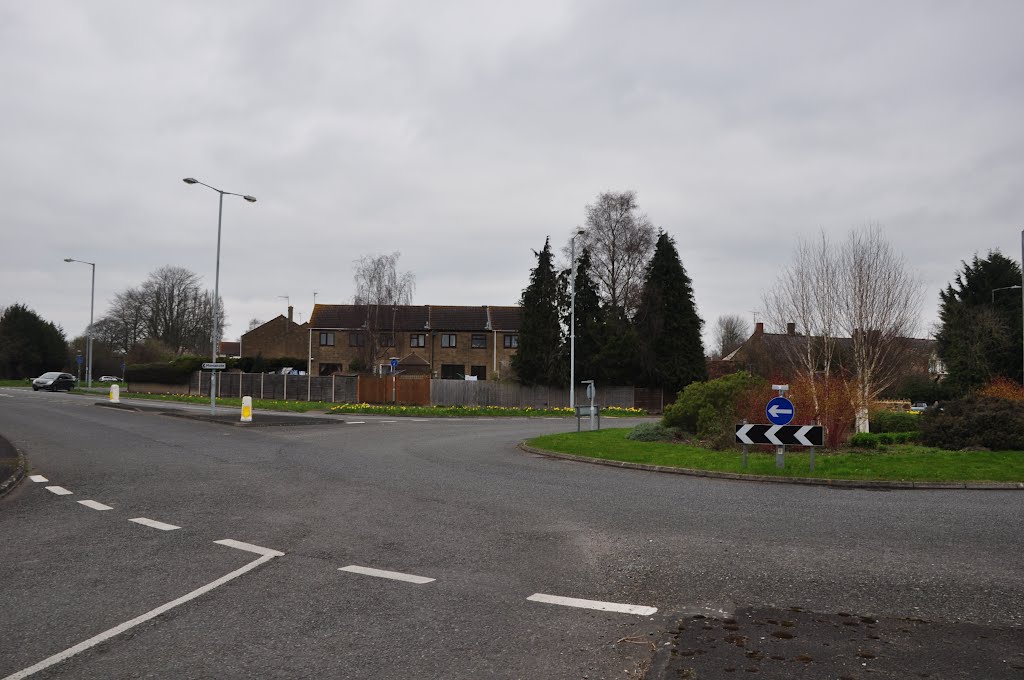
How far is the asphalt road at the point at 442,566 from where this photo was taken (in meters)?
4.48

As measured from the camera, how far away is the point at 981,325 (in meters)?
40.0

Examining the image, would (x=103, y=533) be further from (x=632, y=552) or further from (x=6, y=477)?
(x=632, y=552)

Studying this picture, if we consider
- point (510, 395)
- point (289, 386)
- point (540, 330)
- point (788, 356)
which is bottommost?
point (510, 395)

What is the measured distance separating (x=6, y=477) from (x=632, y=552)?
32.9 feet

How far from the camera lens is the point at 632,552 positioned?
7.16m

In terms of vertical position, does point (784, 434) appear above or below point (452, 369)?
below

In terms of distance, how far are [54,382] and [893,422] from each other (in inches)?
2363

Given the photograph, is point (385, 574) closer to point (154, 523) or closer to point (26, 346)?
point (154, 523)

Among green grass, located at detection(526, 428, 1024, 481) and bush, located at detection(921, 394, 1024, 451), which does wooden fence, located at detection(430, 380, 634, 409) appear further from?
bush, located at detection(921, 394, 1024, 451)

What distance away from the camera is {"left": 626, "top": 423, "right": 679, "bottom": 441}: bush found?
20.3 meters

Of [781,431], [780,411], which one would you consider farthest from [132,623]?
[780,411]

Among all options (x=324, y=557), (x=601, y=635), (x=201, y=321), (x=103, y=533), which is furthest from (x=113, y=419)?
(x=201, y=321)

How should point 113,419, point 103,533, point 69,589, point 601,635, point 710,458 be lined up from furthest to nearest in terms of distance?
1. point 113,419
2. point 710,458
3. point 103,533
4. point 69,589
5. point 601,635

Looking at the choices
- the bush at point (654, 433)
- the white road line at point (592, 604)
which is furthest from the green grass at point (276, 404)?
the white road line at point (592, 604)
